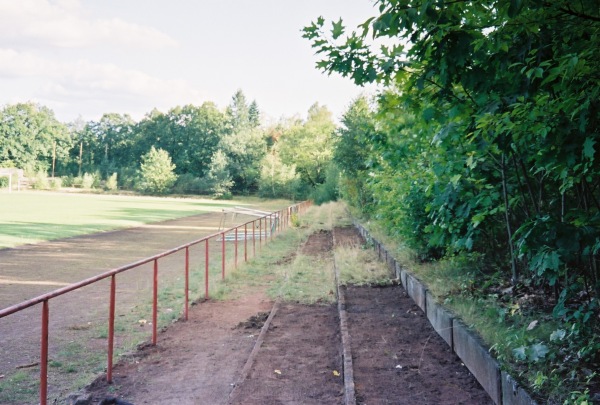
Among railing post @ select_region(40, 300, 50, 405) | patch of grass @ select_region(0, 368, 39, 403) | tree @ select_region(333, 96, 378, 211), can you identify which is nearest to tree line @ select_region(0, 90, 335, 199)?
tree @ select_region(333, 96, 378, 211)

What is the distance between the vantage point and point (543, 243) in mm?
3521

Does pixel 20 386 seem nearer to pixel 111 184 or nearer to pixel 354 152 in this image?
pixel 354 152

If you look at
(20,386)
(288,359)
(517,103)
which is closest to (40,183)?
(20,386)

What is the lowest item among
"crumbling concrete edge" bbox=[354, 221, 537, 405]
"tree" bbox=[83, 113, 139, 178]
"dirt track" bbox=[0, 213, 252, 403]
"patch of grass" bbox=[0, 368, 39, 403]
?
"dirt track" bbox=[0, 213, 252, 403]

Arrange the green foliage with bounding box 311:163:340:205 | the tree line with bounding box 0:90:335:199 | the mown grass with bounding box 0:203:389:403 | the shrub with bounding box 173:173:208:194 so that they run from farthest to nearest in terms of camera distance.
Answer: the shrub with bounding box 173:173:208:194 → the tree line with bounding box 0:90:335:199 → the green foliage with bounding box 311:163:340:205 → the mown grass with bounding box 0:203:389:403

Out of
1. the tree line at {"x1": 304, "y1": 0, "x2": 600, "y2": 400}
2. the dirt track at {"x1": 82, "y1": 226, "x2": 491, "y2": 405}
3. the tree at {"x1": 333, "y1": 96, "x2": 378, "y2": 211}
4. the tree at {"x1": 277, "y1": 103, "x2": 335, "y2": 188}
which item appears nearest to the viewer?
the tree line at {"x1": 304, "y1": 0, "x2": 600, "y2": 400}

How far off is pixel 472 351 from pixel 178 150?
106 metres

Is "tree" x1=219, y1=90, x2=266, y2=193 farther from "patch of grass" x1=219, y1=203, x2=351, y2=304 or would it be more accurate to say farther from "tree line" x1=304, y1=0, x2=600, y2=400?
"tree line" x1=304, y1=0, x2=600, y2=400

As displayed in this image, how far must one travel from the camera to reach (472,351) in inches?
206

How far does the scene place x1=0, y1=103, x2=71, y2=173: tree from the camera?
104 metres

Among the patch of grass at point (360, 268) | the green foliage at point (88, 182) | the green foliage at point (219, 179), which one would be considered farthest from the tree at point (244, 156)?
the patch of grass at point (360, 268)

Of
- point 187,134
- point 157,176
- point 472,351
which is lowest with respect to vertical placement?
point 472,351

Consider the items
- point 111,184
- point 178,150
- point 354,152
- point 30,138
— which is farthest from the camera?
point 30,138

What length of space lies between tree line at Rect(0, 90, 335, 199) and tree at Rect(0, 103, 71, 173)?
207 millimetres
